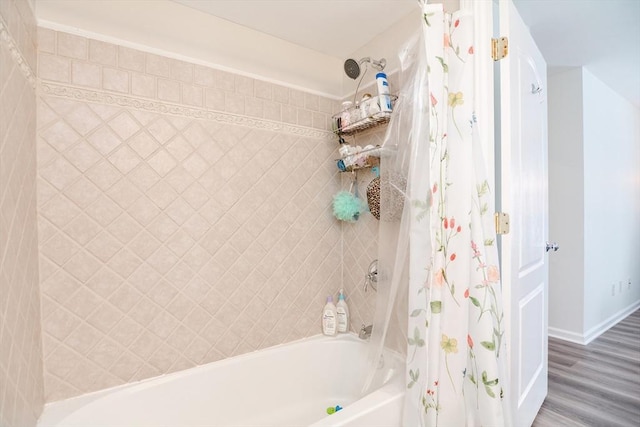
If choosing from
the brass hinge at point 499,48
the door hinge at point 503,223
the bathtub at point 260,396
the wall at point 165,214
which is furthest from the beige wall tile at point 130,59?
the door hinge at point 503,223

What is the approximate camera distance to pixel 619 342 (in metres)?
2.51

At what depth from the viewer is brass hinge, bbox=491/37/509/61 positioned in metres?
1.17

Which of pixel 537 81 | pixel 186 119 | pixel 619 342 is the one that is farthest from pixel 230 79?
pixel 619 342

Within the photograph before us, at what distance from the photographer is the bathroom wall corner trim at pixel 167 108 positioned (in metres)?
1.15

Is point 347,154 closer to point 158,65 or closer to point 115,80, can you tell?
point 158,65

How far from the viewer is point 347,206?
1694 mm

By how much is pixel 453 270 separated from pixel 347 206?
0.77 m

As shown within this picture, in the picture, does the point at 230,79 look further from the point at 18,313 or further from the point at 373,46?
the point at 18,313

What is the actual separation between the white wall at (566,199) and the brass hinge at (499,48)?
1984mm

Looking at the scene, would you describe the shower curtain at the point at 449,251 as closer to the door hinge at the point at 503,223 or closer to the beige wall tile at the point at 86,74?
the door hinge at the point at 503,223

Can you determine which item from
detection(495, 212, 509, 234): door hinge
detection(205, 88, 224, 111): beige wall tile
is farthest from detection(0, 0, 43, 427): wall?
detection(495, 212, 509, 234): door hinge

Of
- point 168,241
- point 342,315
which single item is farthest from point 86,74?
point 342,315

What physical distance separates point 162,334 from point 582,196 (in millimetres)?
3247

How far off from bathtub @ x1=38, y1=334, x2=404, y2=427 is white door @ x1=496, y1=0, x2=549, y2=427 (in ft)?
1.93
